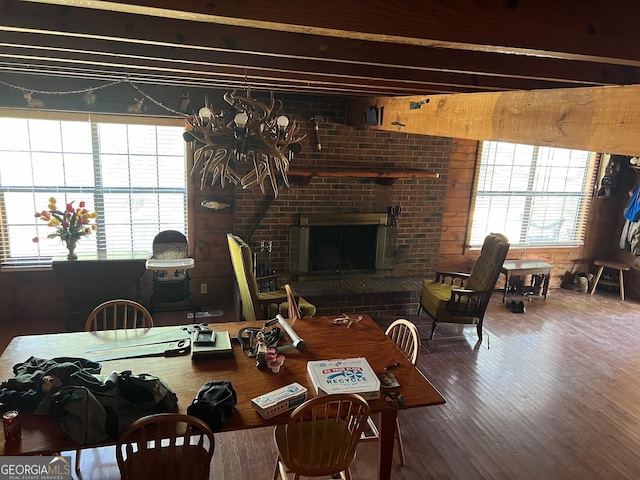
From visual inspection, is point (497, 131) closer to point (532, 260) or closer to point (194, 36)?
point (194, 36)

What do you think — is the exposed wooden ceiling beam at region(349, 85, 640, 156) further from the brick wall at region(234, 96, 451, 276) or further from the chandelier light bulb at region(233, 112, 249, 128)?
the brick wall at region(234, 96, 451, 276)

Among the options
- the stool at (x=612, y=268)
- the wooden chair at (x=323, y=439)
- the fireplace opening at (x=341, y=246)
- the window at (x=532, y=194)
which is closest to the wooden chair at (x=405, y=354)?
the wooden chair at (x=323, y=439)

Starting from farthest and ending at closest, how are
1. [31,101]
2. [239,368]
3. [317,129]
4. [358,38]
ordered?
[317,129] → [31,101] → [239,368] → [358,38]

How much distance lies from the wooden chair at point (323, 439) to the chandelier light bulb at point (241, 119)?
1349 mm

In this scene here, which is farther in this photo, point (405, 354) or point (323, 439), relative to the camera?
point (405, 354)

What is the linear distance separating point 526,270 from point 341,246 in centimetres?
236

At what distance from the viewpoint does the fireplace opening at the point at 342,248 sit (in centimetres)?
496

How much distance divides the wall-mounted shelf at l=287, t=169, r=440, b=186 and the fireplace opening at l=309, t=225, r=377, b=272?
0.55 meters

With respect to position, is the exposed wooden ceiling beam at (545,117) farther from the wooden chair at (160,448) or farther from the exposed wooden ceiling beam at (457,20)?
the wooden chair at (160,448)

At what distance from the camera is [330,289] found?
4.71 m

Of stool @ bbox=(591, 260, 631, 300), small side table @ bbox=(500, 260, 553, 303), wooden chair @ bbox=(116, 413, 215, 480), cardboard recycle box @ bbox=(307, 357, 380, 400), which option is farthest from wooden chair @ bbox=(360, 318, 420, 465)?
stool @ bbox=(591, 260, 631, 300)

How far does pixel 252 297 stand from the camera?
3.75m

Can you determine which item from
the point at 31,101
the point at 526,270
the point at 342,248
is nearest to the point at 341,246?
the point at 342,248

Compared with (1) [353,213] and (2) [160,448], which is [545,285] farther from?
(2) [160,448]
